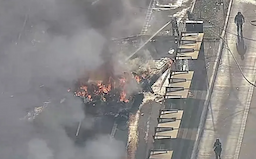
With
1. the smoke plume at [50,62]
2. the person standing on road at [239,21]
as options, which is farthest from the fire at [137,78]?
the person standing on road at [239,21]

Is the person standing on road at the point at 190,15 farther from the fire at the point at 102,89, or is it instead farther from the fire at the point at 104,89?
the fire at the point at 102,89

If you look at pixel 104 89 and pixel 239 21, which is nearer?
pixel 104 89

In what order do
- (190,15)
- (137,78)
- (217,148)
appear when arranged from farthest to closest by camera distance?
(190,15)
(137,78)
(217,148)

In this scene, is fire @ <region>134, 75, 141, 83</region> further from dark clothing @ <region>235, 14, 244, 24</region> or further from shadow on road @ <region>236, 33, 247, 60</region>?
dark clothing @ <region>235, 14, 244, 24</region>

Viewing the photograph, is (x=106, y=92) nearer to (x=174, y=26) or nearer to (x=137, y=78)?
(x=137, y=78)

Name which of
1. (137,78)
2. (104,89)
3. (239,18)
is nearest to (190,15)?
(239,18)

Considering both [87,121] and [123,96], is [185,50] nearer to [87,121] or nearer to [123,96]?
[123,96]
